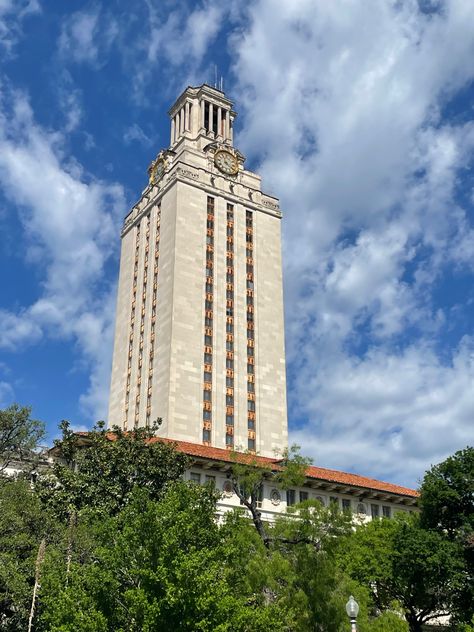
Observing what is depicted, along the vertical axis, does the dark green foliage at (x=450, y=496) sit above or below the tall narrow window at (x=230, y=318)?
below

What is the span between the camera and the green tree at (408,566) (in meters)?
42.3

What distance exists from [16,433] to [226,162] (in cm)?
7102

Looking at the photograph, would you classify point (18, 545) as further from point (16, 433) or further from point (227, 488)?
point (227, 488)

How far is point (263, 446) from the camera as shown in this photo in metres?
88.7

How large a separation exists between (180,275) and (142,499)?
202ft

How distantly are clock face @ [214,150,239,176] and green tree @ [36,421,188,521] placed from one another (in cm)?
6701

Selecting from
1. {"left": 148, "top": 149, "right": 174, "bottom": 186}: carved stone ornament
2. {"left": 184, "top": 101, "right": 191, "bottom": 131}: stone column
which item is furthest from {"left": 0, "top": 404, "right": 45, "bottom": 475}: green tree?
{"left": 184, "top": 101, "right": 191, "bottom": 131}: stone column

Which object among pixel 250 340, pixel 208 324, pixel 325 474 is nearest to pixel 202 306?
pixel 208 324

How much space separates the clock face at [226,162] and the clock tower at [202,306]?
16cm

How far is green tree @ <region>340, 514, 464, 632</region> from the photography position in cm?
4234

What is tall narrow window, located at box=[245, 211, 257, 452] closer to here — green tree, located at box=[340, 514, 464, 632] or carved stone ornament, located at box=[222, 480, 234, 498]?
carved stone ornament, located at box=[222, 480, 234, 498]

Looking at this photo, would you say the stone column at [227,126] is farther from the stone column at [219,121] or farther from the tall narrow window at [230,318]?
the tall narrow window at [230,318]

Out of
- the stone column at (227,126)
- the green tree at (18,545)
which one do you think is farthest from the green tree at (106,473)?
the stone column at (227,126)

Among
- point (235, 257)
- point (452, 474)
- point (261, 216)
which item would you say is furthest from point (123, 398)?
point (452, 474)
